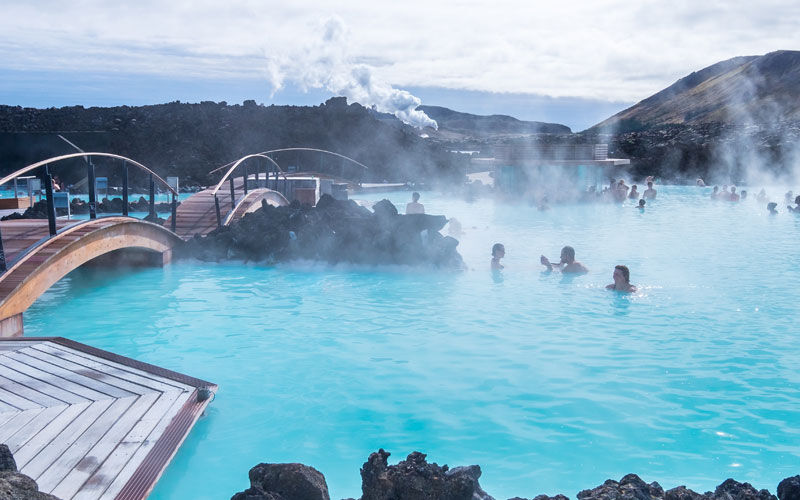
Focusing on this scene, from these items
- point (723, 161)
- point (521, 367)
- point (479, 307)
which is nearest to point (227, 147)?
point (723, 161)

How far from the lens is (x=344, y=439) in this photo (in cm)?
529

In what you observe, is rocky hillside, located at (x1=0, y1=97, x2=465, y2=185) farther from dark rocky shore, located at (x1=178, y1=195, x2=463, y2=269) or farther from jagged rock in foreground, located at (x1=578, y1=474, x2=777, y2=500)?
jagged rock in foreground, located at (x1=578, y1=474, x2=777, y2=500)

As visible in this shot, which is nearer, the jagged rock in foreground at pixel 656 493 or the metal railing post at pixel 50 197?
the jagged rock in foreground at pixel 656 493

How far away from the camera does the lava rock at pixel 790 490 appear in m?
3.27

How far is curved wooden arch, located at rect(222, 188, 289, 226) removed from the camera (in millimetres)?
13238

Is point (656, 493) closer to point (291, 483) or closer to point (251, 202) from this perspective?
point (291, 483)

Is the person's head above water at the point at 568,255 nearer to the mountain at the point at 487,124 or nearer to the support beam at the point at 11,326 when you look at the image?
the support beam at the point at 11,326

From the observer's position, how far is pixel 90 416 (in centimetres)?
418

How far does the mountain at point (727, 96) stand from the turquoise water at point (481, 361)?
5905 centimetres

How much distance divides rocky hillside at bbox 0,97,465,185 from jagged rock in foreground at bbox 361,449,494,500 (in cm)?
2476

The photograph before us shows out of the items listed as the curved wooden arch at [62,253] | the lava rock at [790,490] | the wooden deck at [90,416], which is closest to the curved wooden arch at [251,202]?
the curved wooden arch at [62,253]

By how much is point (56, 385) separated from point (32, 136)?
1256 inches

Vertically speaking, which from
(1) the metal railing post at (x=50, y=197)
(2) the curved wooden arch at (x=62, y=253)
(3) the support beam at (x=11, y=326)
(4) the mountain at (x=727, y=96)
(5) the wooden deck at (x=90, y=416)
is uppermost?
(4) the mountain at (x=727, y=96)

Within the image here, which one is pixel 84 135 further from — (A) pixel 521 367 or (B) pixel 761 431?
(B) pixel 761 431
